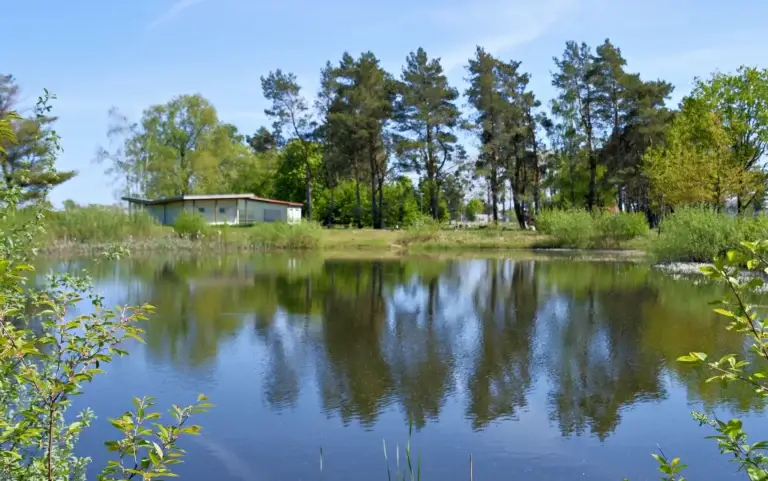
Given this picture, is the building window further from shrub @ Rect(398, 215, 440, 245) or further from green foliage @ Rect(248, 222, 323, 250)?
shrub @ Rect(398, 215, 440, 245)

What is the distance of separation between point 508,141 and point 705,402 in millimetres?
40555

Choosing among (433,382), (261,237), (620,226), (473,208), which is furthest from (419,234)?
(473,208)

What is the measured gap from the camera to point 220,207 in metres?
48.3

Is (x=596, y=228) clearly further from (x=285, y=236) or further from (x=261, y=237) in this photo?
(x=261, y=237)

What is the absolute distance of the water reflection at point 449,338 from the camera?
7641mm

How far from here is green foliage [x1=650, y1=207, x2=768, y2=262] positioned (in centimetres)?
2192

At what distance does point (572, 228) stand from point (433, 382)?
102 feet

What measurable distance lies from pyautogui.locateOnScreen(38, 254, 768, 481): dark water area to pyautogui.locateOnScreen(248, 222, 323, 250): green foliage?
20.2 metres

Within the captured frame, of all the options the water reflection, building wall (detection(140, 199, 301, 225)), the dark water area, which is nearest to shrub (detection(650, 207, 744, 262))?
the water reflection

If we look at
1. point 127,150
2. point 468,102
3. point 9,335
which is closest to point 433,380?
point 9,335

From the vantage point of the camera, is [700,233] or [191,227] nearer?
[700,233]

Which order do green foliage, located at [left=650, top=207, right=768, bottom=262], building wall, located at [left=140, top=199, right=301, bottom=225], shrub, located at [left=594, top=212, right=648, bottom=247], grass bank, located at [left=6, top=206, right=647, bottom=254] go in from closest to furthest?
green foliage, located at [left=650, top=207, right=768, bottom=262] → grass bank, located at [left=6, top=206, right=647, bottom=254] → shrub, located at [left=594, top=212, right=648, bottom=247] → building wall, located at [left=140, top=199, right=301, bottom=225]

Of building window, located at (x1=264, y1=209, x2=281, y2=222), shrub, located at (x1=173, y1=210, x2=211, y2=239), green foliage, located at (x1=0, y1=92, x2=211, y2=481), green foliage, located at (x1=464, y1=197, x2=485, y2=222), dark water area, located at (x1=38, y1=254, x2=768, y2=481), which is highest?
green foliage, located at (x1=464, y1=197, x2=485, y2=222)

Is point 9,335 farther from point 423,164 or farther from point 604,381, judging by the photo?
point 423,164
